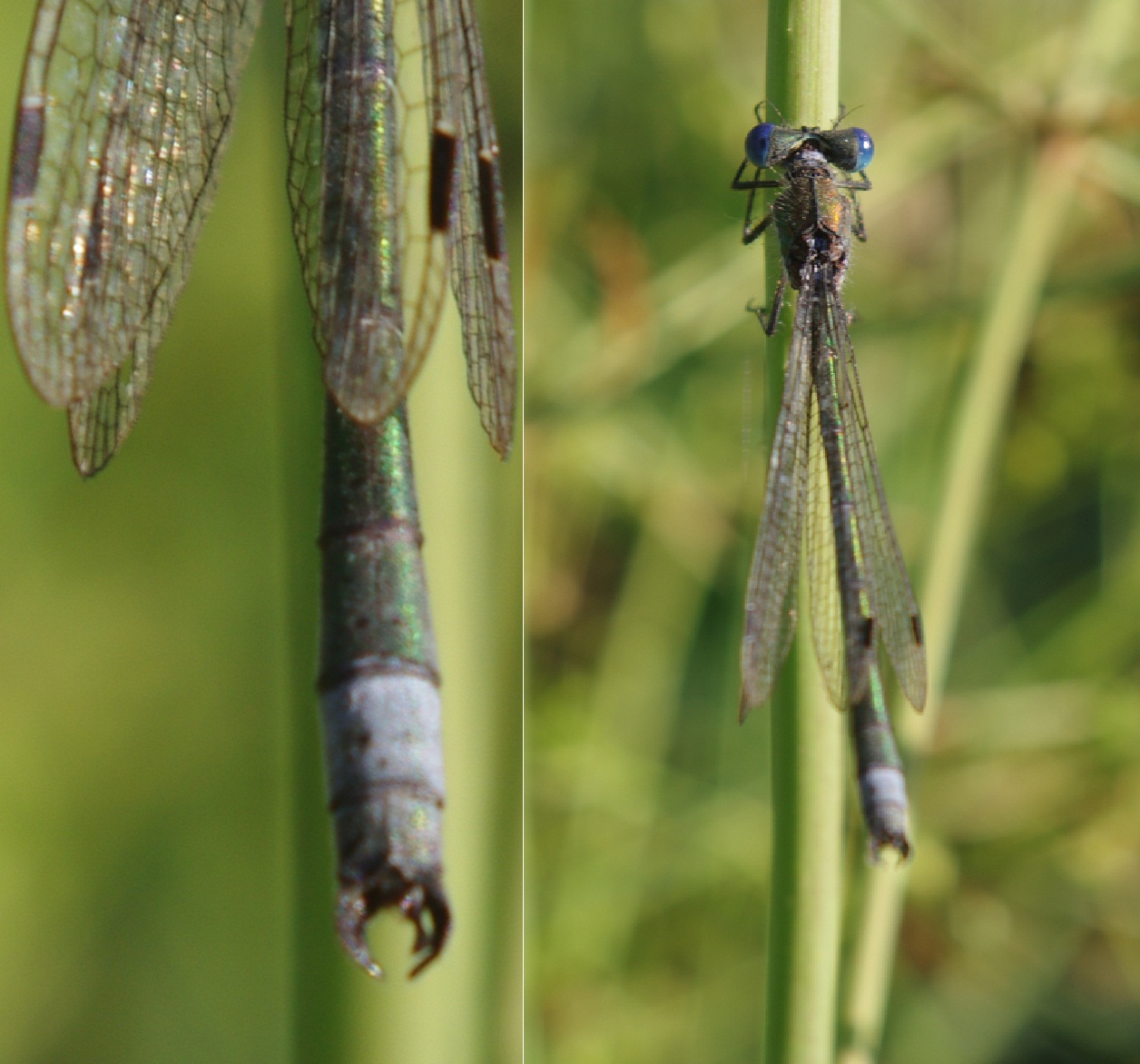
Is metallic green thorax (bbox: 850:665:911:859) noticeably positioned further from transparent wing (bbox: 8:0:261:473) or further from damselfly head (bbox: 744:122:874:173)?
transparent wing (bbox: 8:0:261:473)

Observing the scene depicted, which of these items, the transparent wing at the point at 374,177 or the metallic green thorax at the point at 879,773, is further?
the metallic green thorax at the point at 879,773

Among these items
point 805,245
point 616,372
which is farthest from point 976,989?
point 805,245

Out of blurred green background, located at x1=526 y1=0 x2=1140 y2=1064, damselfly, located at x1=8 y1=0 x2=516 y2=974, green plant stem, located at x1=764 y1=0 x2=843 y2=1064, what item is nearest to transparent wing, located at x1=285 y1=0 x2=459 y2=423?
damselfly, located at x1=8 y1=0 x2=516 y2=974

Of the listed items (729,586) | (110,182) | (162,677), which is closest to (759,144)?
(110,182)

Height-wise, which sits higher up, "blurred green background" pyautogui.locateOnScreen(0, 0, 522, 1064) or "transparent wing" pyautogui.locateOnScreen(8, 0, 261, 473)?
"transparent wing" pyautogui.locateOnScreen(8, 0, 261, 473)

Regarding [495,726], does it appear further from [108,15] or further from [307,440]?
[108,15]

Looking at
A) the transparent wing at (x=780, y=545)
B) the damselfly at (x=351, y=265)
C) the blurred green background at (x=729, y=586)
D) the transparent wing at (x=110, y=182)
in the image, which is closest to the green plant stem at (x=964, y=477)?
the transparent wing at (x=780, y=545)

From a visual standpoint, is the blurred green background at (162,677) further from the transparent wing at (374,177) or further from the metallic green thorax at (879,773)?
the metallic green thorax at (879,773)
